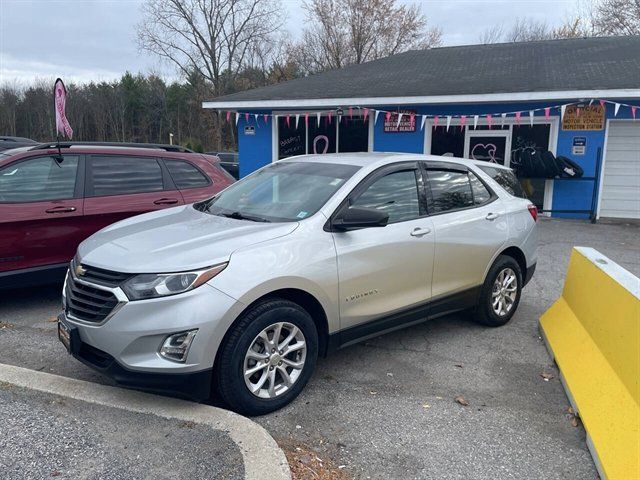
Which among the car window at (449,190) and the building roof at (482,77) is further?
the building roof at (482,77)

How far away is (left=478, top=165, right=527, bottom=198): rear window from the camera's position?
5352 mm

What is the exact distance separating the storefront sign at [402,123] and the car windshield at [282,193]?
9.55m

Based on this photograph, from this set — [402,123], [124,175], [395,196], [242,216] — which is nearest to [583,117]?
[402,123]

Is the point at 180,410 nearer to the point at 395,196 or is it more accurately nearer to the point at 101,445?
the point at 101,445

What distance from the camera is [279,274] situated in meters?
3.22

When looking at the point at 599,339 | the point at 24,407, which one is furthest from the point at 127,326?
the point at 599,339

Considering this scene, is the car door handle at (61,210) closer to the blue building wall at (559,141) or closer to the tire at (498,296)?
the tire at (498,296)

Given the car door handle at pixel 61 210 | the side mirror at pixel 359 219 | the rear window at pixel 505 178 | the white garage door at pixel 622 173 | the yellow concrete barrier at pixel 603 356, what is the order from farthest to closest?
1. the white garage door at pixel 622 173
2. the rear window at pixel 505 178
3. the car door handle at pixel 61 210
4. the side mirror at pixel 359 219
5. the yellow concrete barrier at pixel 603 356

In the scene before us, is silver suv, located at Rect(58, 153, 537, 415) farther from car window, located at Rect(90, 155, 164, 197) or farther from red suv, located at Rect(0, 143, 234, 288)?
car window, located at Rect(90, 155, 164, 197)

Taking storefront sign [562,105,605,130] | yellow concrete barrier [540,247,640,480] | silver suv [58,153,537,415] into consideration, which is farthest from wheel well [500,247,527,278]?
storefront sign [562,105,605,130]

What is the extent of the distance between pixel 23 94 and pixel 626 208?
4730 cm

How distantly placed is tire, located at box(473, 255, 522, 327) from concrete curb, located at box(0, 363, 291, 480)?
2802mm

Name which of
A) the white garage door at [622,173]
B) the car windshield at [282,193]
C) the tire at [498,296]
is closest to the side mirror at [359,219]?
the car windshield at [282,193]

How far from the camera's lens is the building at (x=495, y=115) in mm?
12055
